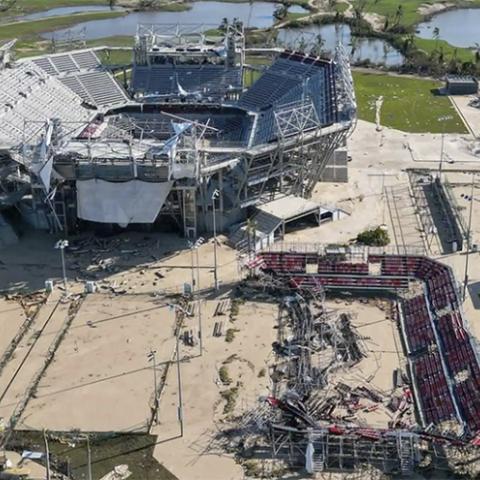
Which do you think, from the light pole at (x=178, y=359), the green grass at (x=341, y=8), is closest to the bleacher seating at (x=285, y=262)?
the light pole at (x=178, y=359)

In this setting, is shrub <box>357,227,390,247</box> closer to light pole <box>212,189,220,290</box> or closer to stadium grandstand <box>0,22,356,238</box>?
stadium grandstand <box>0,22,356,238</box>

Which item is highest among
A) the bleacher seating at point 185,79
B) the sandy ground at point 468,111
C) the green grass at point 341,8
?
the bleacher seating at point 185,79

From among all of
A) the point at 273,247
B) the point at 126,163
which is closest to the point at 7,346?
the point at 126,163

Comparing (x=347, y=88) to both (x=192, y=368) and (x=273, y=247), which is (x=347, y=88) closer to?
(x=273, y=247)

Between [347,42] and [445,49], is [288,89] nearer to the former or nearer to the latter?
[445,49]

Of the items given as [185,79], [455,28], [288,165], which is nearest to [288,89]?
[185,79]

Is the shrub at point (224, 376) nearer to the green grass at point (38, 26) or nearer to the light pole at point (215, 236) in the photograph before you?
the light pole at point (215, 236)
